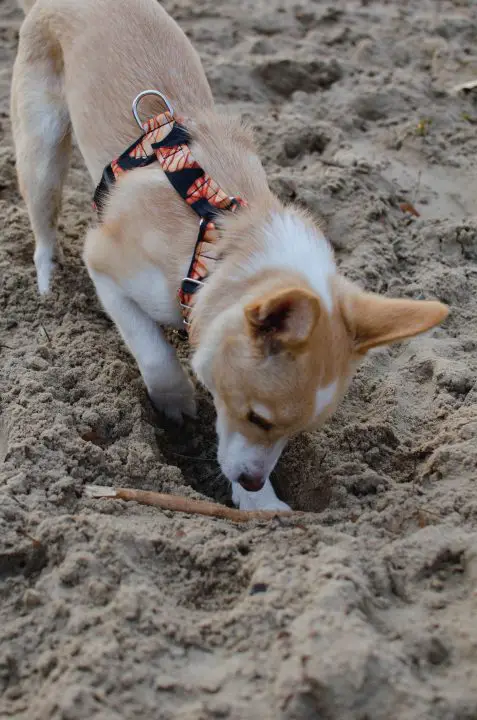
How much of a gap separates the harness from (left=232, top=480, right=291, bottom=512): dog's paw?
2.53 ft

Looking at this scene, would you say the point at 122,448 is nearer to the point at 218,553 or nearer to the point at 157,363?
the point at 157,363

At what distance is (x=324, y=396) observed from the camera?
9.69 ft

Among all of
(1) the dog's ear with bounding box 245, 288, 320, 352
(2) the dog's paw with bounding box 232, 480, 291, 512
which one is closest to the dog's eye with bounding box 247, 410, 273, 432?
(1) the dog's ear with bounding box 245, 288, 320, 352

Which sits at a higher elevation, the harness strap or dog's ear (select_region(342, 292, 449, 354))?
the harness strap

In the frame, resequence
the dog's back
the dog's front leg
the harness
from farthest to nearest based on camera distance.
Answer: the dog's back, the dog's front leg, the harness

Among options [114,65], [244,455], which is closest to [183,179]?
[114,65]

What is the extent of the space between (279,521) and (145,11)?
2734 millimetres

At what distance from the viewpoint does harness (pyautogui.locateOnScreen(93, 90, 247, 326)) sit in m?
3.18

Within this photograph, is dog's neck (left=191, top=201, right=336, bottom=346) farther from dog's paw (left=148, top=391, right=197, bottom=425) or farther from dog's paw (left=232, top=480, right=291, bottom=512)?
dog's paw (left=232, top=480, right=291, bottom=512)

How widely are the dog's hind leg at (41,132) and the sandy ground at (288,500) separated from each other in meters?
0.26

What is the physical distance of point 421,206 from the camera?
4.99 metres

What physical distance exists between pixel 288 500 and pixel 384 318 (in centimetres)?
102

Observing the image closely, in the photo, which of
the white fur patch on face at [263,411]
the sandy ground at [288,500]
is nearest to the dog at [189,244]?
the white fur patch on face at [263,411]

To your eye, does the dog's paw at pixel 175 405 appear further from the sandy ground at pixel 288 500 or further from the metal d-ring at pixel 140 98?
the metal d-ring at pixel 140 98
